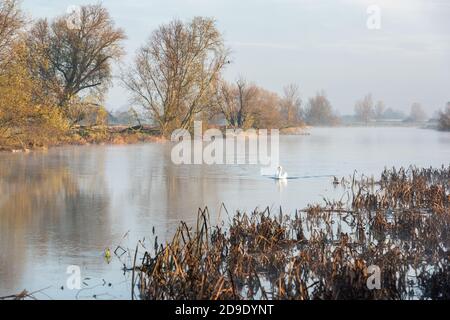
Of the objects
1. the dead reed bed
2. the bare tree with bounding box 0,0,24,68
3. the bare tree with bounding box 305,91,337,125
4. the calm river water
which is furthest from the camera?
the bare tree with bounding box 305,91,337,125

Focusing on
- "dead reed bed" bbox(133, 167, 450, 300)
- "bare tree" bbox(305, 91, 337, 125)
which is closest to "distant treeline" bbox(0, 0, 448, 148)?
"dead reed bed" bbox(133, 167, 450, 300)

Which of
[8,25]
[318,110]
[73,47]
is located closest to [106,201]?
[8,25]

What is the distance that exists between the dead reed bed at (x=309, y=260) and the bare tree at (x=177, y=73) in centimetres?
2974

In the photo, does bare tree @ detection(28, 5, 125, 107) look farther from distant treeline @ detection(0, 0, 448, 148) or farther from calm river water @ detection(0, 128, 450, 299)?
calm river water @ detection(0, 128, 450, 299)

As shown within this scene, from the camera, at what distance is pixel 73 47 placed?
3528 cm

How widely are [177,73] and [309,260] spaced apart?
111ft

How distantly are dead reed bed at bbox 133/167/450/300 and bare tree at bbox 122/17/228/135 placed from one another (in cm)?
2974

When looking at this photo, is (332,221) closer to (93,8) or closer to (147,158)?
(147,158)

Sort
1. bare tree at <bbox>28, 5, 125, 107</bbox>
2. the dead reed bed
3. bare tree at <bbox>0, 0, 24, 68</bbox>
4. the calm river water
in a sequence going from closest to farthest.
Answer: the dead reed bed, the calm river water, bare tree at <bbox>0, 0, 24, 68</bbox>, bare tree at <bbox>28, 5, 125, 107</bbox>

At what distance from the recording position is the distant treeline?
25.4 m

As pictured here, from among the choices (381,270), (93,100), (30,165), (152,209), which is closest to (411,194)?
(152,209)

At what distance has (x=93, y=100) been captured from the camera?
118 ft

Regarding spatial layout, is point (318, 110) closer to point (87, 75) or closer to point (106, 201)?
point (87, 75)

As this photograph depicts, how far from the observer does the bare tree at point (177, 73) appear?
39.6 metres
